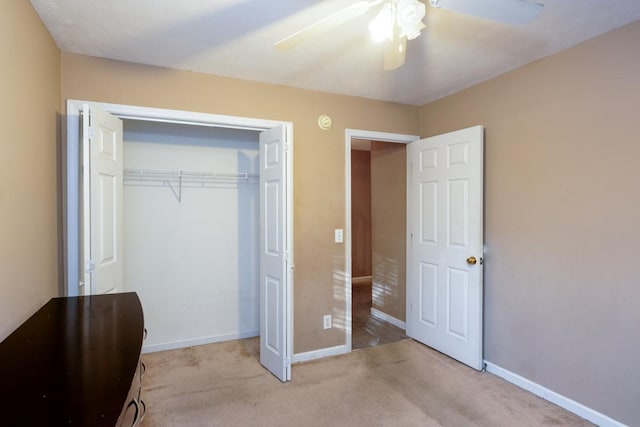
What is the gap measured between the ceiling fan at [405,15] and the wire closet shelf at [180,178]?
2.17m

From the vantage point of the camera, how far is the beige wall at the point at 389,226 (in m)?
3.90

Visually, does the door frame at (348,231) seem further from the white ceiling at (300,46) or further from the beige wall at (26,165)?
the beige wall at (26,165)

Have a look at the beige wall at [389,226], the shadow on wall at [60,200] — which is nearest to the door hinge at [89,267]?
the shadow on wall at [60,200]

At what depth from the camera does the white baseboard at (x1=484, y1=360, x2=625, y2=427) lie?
2.13 meters

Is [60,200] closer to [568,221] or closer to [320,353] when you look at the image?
[320,353]

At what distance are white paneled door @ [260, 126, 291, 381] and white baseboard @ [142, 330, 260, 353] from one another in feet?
2.31

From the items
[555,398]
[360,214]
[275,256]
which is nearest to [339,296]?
[275,256]

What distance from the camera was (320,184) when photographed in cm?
320

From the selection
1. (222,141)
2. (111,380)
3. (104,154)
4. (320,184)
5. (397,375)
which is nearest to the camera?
(111,380)

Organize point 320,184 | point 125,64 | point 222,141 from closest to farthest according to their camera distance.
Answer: point 125,64 < point 320,184 < point 222,141

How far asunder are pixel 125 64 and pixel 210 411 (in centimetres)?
253

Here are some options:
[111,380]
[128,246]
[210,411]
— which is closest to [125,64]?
[128,246]

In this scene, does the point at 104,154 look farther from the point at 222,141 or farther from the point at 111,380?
the point at 111,380

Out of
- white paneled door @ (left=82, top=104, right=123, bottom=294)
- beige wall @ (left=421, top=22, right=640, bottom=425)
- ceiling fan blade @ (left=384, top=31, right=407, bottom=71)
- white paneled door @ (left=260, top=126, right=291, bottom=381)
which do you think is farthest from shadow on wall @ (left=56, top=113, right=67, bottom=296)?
beige wall @ (left=421, top=22, right=640, bottom=425)
